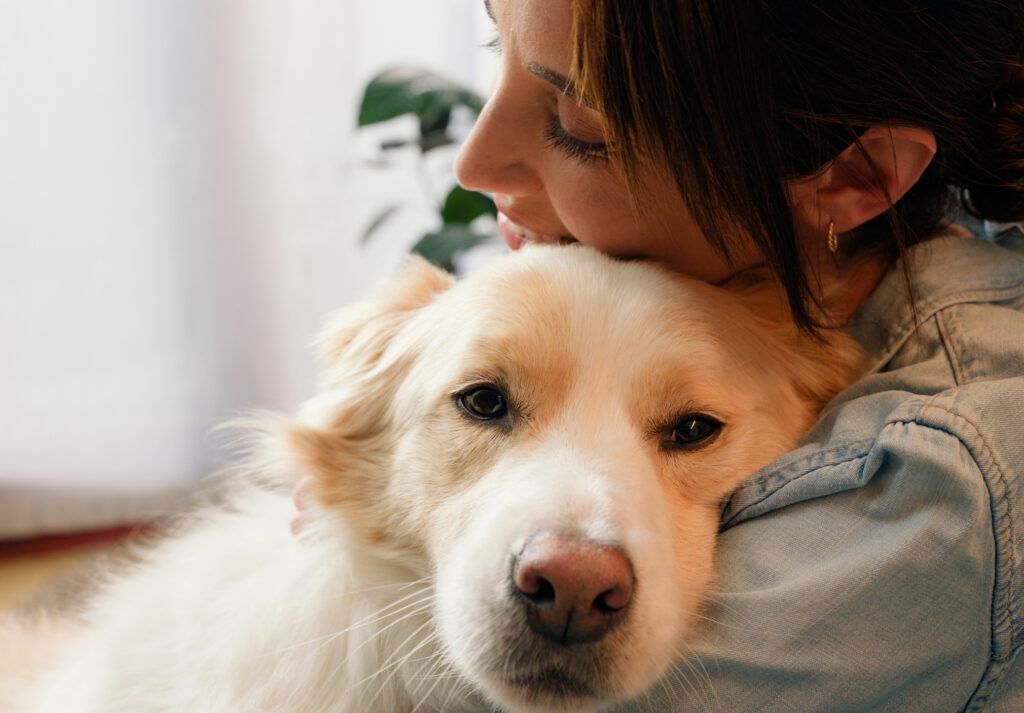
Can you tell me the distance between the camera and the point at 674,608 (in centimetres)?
106

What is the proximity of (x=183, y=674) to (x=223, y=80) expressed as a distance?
240 cm

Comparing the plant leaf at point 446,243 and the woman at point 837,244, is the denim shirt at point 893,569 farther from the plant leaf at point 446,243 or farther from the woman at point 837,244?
the plant leaf at point 446,243

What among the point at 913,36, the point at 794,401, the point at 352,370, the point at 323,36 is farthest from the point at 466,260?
the point at 913,36

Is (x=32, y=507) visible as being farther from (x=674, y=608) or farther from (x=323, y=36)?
(x=674, y=608)

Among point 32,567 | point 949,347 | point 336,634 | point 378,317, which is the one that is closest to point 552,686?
point 336,634

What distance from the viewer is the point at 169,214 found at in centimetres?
323

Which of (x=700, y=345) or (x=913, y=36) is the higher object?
(x=913, y=36)

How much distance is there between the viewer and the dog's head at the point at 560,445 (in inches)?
40.0

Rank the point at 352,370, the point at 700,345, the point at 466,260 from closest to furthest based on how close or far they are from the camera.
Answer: the point at 700,345 → the point at 352,370 → the point at 466,260

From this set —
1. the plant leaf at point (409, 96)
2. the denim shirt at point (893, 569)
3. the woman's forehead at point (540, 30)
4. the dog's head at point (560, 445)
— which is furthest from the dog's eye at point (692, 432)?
the plant leaf at point (409, 96)

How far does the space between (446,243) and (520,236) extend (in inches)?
36.5

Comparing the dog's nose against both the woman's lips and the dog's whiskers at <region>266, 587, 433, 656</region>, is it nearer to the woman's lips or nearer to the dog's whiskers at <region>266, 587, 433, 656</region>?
the dog's whiskers at <region>266, 587, 433, 656</region>

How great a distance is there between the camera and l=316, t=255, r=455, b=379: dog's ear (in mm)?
1519

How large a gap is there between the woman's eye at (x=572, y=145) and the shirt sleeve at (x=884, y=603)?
514 mm
